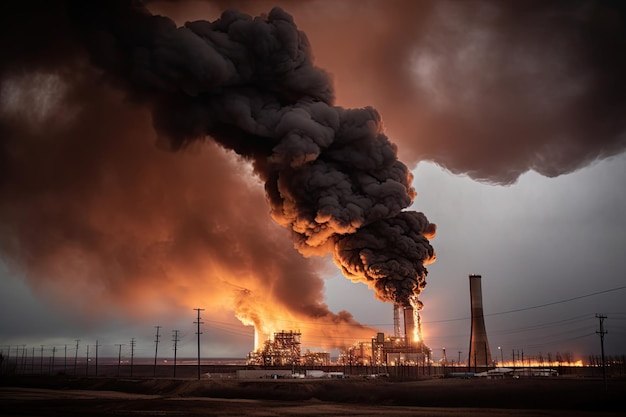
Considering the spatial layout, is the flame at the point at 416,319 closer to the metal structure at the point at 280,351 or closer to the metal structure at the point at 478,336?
the metal structure at the point at 478,336

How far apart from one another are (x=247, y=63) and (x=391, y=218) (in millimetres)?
24411

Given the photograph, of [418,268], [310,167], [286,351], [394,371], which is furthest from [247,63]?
[286,351]

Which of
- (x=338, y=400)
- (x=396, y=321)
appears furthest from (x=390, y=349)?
(x=338, y=400)

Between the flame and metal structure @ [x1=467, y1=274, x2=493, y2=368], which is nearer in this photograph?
the flame

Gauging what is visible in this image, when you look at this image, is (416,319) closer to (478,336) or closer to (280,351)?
(478,336)

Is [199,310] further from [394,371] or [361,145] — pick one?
[361,145]

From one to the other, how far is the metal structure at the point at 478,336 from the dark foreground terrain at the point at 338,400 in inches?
1301

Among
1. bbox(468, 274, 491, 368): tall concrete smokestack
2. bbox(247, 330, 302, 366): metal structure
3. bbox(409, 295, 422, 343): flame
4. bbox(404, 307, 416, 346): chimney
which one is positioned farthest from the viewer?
bbox(247, 330, 302, 366): metal structure

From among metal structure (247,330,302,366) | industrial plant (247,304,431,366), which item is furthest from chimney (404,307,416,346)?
metal structure (247,330,302,366)

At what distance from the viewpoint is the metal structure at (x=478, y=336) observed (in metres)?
100

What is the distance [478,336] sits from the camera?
101750 mm

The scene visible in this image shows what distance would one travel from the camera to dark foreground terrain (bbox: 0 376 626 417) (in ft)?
157

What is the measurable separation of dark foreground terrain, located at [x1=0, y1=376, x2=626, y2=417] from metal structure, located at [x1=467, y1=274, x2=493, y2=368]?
3303 centimetres

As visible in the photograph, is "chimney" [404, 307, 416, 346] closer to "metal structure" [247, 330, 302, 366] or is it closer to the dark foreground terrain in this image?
the dark foreground terrain
